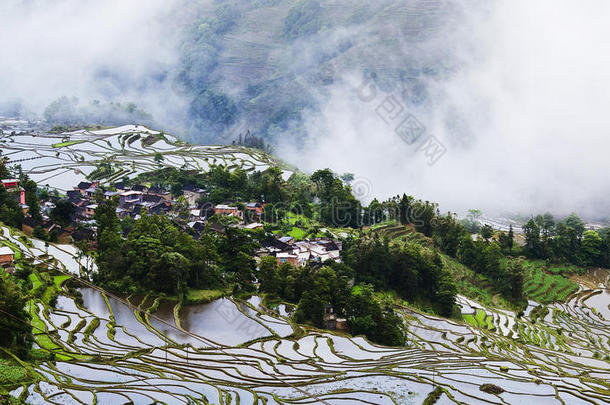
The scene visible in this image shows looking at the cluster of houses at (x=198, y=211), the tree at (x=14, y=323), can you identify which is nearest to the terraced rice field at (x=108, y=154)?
the cluster of houses at (x=198, y=211)

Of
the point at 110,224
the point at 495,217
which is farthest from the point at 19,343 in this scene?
the point at 495,217

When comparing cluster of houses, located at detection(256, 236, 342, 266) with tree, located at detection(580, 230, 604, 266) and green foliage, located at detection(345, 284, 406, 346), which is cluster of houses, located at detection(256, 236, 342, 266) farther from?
tree, located at detection(580, 230, 604, 266)

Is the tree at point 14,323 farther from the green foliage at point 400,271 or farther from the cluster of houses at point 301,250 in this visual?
the green foliage at point 400,271

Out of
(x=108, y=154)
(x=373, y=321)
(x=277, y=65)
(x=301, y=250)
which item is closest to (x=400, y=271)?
(x=301, y=250)

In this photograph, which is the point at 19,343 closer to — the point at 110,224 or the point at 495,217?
the point at 110,224

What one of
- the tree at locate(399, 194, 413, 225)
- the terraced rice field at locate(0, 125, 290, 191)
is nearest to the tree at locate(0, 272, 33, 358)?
the tree at locate(399, 194, 413, 225)

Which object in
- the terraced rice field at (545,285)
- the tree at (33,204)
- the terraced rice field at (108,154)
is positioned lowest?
the terraced rice field at (545,285)
